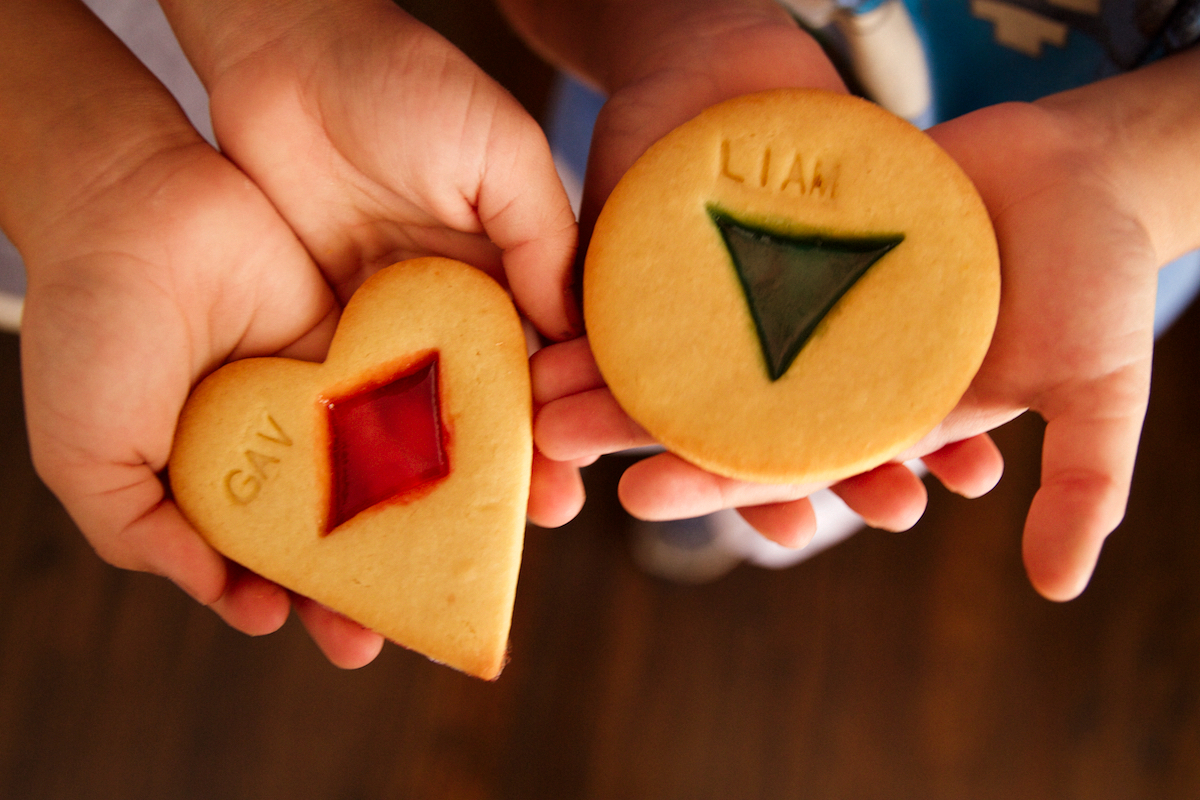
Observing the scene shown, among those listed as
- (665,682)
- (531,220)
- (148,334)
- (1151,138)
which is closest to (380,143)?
(531,220)

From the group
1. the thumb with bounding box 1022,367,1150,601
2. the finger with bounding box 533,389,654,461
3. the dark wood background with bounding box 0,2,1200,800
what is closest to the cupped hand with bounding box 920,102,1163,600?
the thumb with bounding box 1022,367,1150,601

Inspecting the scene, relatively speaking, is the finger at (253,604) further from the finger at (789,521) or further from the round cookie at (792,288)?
the finger at (789,521)

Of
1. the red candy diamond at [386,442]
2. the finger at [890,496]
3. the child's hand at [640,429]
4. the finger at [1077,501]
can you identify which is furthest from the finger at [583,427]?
the finger at [1077,501]

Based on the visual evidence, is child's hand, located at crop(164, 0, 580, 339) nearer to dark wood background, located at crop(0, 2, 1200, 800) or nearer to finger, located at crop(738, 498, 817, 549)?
finger, located at crop(738, 498, 817, 549)

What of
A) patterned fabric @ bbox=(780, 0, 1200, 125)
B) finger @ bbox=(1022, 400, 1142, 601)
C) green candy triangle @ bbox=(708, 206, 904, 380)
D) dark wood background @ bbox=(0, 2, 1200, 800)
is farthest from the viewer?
dark wood background @ bbox=(0, 2, 1200, 800)

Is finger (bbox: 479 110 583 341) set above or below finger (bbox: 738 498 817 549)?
above

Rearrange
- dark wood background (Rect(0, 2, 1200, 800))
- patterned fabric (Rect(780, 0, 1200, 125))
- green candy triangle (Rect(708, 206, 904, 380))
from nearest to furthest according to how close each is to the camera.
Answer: green candy triangle (Rect(708, 206, 904, 380)), patterned fabric (Rect(780, 0, 1200, 125)), dark wood background (Rect(0, 2, 1200, 800))

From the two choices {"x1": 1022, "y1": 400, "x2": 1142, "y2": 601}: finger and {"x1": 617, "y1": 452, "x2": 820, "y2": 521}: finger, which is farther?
{"x1": 617, "y1": 452, "x2": 820, "y2": 521}: finger
